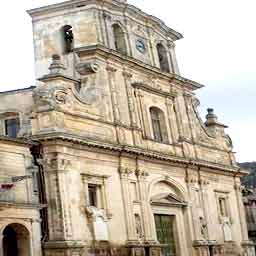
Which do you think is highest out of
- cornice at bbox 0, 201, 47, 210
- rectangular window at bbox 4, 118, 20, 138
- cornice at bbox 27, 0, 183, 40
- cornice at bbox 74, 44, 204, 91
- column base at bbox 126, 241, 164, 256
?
cornice at bbox 27, 0, 183, 40

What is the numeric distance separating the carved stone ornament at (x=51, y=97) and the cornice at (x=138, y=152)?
151cm

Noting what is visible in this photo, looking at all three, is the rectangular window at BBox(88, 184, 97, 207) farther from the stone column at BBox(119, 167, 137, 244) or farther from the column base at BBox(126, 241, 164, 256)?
the column base at BBox(126, 241, 164, 256)

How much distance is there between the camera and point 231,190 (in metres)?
42.6

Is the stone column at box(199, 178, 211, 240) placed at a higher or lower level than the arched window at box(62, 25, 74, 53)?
lower

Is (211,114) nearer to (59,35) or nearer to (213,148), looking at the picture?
(213,148)

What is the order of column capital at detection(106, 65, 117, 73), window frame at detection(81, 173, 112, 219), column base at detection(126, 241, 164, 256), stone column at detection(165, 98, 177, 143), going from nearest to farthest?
window frame at detection(81, 173, 112, 219), column base at detection(126, 241, 164, 256), column capital at detection(106, 65, 117, 73), stone column at detection(165, 98, 177, 143)

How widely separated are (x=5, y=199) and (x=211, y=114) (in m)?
20.8

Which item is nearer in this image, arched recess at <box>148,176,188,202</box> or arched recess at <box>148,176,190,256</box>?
arched recess at <box>148,176,188,202</box>

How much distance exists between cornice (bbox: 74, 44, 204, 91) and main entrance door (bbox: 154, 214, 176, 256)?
784 cm

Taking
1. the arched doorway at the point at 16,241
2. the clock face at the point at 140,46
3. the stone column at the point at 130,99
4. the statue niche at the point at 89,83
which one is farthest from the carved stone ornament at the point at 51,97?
the clock face at the point at 140,46

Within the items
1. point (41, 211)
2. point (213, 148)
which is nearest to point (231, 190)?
point (213, 148)

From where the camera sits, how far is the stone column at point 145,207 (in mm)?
33250

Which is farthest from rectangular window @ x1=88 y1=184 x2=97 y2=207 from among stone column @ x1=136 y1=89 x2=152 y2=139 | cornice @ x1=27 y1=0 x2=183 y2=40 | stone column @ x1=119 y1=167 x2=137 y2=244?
cornice @ x1=27 y1=0 x2=183 y2=40

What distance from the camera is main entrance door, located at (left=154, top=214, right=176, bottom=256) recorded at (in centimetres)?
3538
